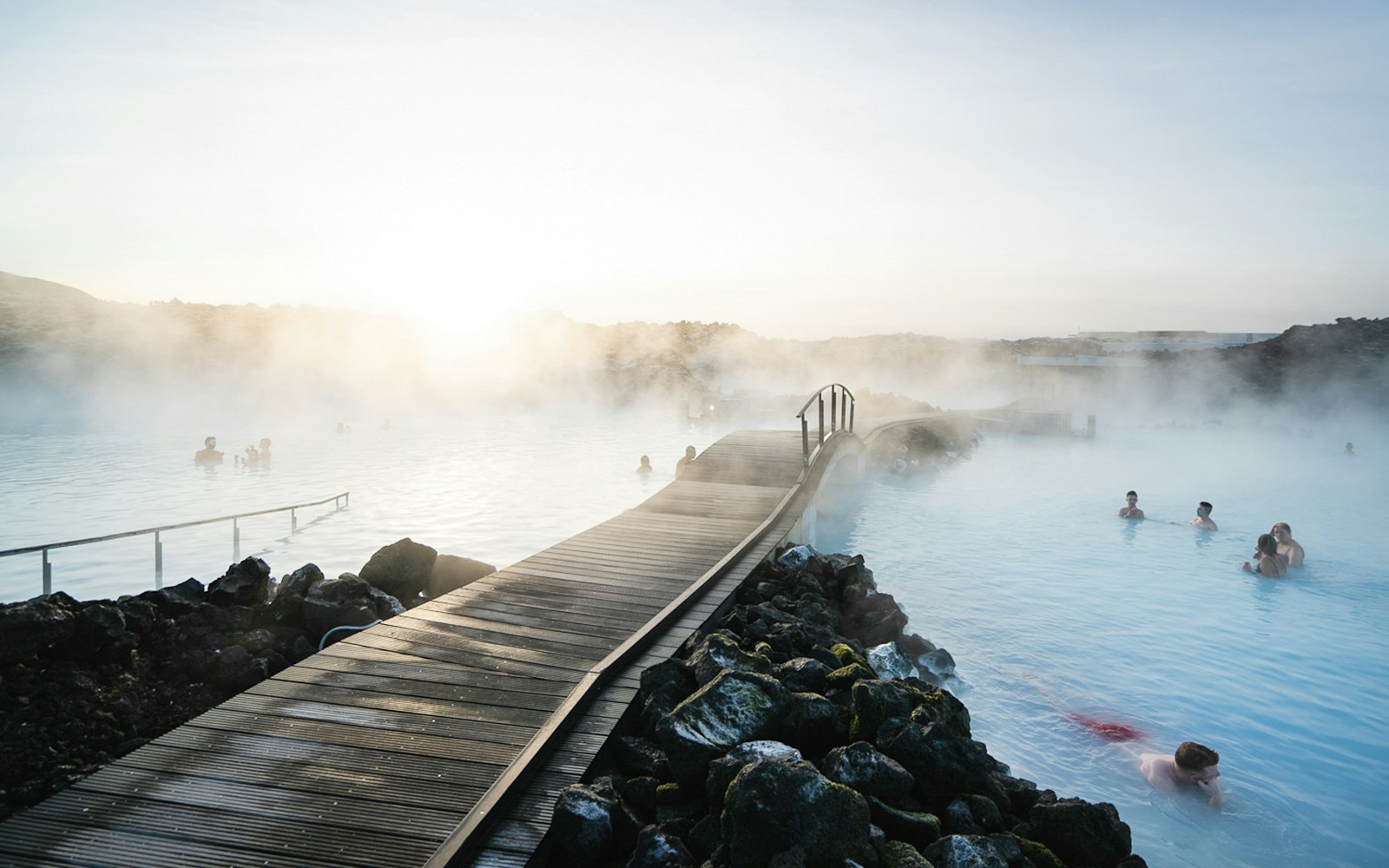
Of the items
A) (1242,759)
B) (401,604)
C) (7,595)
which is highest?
(401,604)

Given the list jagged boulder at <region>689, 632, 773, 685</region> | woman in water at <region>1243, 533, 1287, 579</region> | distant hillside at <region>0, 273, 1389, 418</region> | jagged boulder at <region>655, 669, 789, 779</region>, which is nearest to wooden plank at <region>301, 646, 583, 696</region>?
jagged boulder at <region>689, 632, 773, 685</region>

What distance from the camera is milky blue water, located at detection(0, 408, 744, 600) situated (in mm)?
10008

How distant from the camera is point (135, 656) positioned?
4.28 metres

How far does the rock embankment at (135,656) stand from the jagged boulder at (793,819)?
315 centimetres

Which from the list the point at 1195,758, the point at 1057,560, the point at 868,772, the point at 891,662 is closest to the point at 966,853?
the point at 868,772

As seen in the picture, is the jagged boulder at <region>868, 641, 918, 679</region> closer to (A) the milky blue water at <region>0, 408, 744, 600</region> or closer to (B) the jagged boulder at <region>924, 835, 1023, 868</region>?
(B) the jagged boulder at <region>924, 835, 1023, 868</region>

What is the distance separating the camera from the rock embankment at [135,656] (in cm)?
353

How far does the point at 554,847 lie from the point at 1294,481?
22409 mm

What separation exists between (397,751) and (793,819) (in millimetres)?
1672

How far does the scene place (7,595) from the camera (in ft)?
27.2

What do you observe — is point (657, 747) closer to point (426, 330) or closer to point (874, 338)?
point (426, 330)

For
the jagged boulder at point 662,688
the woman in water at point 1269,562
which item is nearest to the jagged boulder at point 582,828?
the jagged boulder at point 662,688

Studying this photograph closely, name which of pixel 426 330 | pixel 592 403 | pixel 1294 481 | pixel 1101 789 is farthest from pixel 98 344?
pixel 1294 481

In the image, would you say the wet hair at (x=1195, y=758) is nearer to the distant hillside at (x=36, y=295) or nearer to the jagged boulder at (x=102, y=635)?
the jagged boulder at (x=102, y=635)
